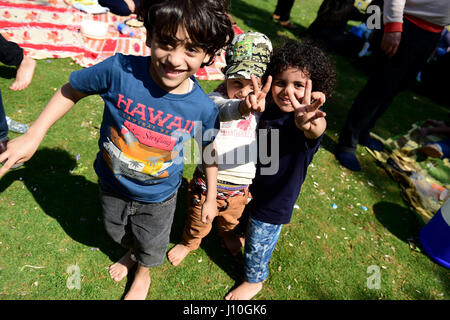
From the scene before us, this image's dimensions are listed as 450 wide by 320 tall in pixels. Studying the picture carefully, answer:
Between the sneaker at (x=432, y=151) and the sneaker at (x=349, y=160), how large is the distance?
1.21m

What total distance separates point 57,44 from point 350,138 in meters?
5.01

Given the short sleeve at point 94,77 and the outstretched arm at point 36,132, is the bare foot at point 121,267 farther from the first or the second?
the short sleeve at point 94,77

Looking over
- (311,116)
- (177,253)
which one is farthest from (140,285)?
(311,116)

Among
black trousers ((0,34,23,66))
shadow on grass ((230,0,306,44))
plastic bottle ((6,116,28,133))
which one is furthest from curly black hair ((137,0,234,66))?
shadow on grass ((230,0,306,44))

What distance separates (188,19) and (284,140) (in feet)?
3.26

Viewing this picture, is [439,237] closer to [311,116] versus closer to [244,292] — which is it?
[244,292]

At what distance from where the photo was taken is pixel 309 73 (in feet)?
6.72

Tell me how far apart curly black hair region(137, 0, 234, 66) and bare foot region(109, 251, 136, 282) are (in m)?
1.91

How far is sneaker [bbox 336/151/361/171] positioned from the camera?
4469 millimetres

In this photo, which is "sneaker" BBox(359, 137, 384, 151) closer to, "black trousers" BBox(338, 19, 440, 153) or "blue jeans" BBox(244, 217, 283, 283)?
"black trousers" BBox(338, 19, 440, 153)

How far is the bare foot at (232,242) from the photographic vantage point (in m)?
2.96
